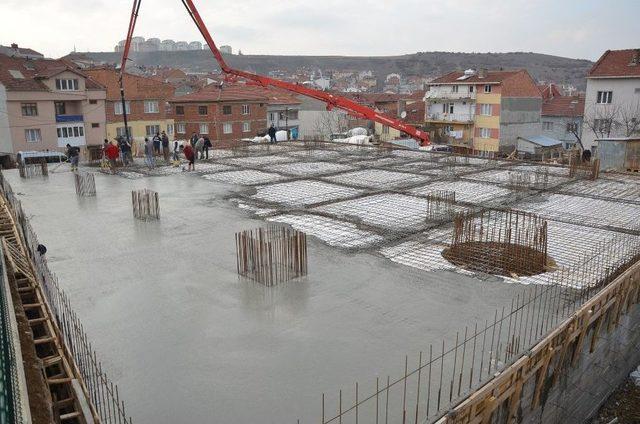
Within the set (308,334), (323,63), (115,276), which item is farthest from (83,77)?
(323,63)

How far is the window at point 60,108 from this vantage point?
31.4m

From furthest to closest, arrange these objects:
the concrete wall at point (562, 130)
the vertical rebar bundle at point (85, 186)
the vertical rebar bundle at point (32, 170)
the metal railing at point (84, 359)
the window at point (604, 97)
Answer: the concrete wall at point (562, 130), the window at point (604, 97), the vertical rebar bundle at point (32, 170), the vertical rebar bundle at point (85, 186), the metal railing at point (84, 359)

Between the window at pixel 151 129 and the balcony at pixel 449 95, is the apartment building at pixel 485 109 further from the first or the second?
the window at pixel 151 129

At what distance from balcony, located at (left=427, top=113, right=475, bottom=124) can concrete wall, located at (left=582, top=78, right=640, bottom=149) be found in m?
9.52

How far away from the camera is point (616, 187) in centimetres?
1403

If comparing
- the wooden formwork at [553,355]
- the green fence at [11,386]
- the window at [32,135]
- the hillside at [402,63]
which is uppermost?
the hillside at [402,63]

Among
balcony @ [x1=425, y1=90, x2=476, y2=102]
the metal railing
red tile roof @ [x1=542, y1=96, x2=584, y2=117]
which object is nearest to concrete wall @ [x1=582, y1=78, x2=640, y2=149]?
red tile roof @ [x1=542, y1=96, x2=584, y2=117]

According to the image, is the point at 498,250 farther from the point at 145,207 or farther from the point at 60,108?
the point at 60,108

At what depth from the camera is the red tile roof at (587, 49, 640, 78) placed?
28453 mm

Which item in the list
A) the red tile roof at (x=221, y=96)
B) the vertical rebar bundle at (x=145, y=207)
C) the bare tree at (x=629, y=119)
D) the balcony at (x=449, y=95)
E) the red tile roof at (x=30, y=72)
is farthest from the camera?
the balcony at (x=449, y=95)

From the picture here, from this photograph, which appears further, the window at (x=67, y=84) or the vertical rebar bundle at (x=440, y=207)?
the window at (x=67, y=84)

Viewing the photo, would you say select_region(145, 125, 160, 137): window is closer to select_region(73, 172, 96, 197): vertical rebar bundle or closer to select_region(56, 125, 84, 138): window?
select_region(56, 125, 84, 138): window

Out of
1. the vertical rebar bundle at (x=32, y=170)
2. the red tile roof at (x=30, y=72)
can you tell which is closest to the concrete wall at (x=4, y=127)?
the red tile roof at (x=30, y=72)

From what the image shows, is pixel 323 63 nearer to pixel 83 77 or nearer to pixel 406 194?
pixel 83 77
